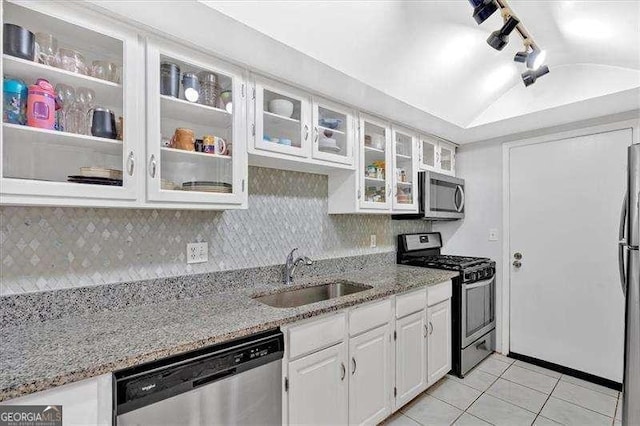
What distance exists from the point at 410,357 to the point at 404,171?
4.94 feet

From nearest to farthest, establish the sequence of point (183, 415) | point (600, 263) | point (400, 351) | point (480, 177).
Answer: point (183, 415)
point (400, 351)
point (600, 263)
point (480, 177)

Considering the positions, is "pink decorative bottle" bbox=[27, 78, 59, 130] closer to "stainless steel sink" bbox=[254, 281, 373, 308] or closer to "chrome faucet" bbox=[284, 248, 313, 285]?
"stainless steel sink" bbox=[254, 281, 373, 308]

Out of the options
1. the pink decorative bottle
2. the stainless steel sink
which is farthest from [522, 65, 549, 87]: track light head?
the pink decorative bottle

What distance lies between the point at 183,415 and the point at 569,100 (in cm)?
311

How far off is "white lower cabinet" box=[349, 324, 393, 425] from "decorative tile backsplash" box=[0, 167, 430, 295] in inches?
29.5

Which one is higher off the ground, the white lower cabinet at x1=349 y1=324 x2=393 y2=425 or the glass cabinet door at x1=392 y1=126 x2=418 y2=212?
the glass cabinet door at x1=392 y1=126 x2=418 y2=212

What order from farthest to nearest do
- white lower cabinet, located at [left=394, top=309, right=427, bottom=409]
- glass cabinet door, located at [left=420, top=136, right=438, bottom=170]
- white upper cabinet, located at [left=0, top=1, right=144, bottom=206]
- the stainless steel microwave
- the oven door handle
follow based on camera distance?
1. glass cabinet door, located at [left=420, top=136, right=438, bottom=170]
2. the stainless steel microwave
3. the oven door handle
4. white lower cabinet, located at [left=394, top=309, right=427, bottom=409]
5. white upper cabinet, located at [left=0, top=1, right=144, bottom=206]

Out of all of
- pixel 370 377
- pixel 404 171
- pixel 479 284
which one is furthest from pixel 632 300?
pixel 404 171

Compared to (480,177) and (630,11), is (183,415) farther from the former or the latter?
(480,177)

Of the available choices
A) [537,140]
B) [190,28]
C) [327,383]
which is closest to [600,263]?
[537,140]

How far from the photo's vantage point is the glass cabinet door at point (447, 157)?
3.28 metres

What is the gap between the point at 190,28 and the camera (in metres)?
1.38

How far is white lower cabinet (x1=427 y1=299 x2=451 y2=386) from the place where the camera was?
237cm

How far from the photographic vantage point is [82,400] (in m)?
0.96
